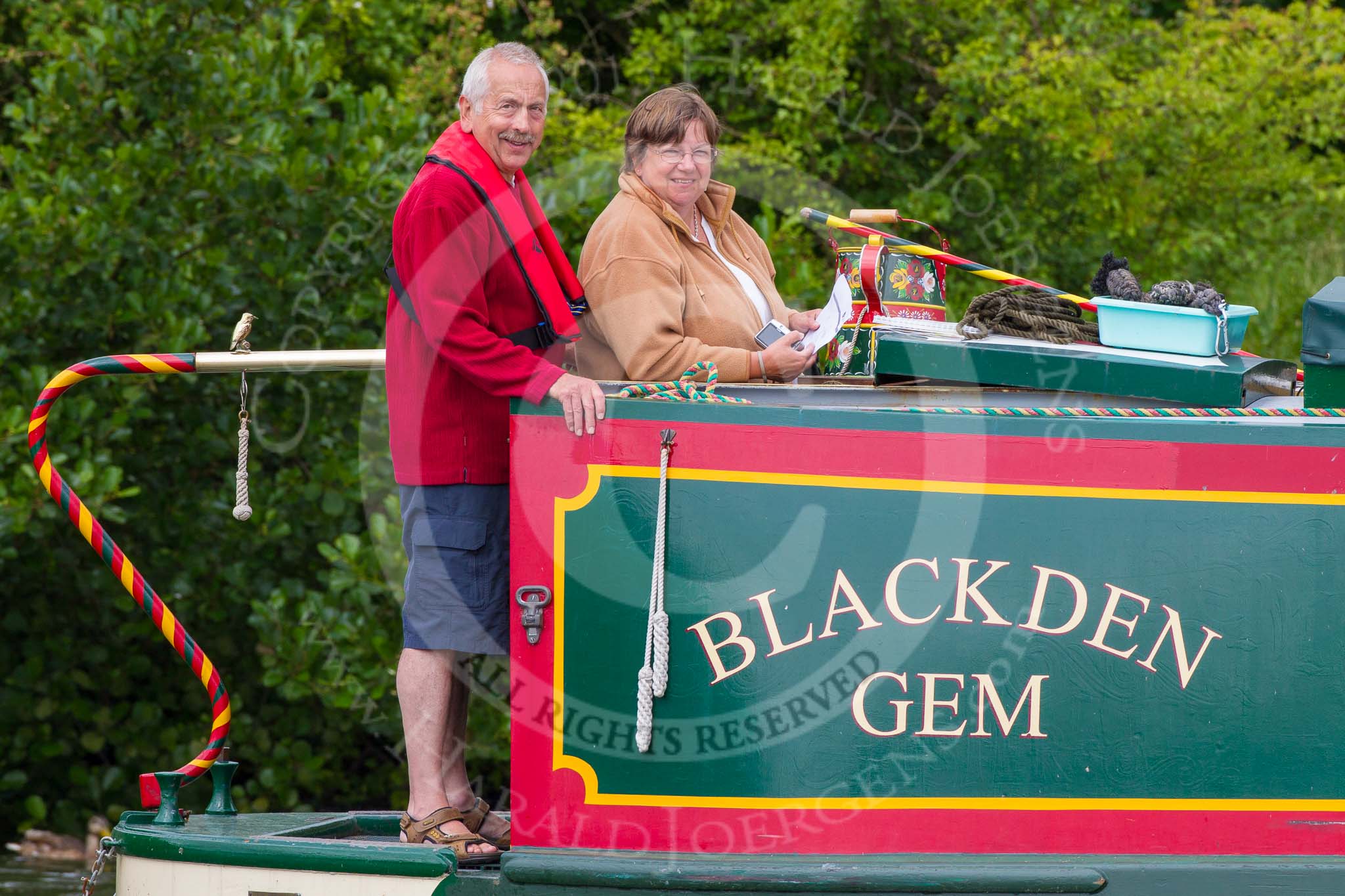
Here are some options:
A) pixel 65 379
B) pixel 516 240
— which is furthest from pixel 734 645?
pixel 65 379

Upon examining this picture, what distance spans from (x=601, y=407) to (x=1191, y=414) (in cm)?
117

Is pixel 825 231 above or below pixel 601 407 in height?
above

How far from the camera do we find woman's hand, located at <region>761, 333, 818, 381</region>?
11.0 feet

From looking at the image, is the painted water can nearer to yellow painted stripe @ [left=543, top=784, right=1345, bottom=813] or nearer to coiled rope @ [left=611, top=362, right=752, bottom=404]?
coiled rope @ [left=611, top=362, right=752, bottom=404]

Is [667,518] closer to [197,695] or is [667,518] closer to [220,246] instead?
[220,246]

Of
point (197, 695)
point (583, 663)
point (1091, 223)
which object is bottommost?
point (197, 695)

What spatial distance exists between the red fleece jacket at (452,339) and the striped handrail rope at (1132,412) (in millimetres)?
822

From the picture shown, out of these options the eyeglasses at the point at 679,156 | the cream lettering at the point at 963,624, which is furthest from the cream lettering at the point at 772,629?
the eyeglasses at the point at 679,156

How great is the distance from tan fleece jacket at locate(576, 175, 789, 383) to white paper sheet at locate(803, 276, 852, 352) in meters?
0.14

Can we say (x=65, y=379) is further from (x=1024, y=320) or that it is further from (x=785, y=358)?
(x=1024, y=320)

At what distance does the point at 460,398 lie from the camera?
320cm

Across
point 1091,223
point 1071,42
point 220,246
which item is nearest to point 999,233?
point 1091,223

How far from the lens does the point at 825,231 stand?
7594 mm

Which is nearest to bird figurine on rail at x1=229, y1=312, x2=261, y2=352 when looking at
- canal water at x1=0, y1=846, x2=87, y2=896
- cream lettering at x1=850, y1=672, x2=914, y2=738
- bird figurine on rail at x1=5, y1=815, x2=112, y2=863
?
cream lettering at x1=850, y1=672, x2=914, y2=738
